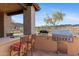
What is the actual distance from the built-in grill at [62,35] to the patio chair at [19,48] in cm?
61

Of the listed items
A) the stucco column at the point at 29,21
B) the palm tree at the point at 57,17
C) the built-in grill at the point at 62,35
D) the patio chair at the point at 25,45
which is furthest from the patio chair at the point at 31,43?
the palm tree at the point at 57,17

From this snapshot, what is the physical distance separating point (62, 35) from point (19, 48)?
0.90 m

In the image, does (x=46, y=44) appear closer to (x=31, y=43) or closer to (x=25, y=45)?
(x=31, y=43)

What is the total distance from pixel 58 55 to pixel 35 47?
49 centimetres

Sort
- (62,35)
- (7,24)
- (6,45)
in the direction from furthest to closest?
(7,24), (62,35), (6,45)

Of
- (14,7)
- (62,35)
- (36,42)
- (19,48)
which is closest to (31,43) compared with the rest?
(36,42)

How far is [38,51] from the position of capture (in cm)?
531

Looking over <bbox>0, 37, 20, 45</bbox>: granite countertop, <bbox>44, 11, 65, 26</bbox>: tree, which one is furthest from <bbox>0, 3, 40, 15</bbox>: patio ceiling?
<bbox>0, 37, 20, 45</bbox>: granite countertop

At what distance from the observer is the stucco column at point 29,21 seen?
533 centimetres

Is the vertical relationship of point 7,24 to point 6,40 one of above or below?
above

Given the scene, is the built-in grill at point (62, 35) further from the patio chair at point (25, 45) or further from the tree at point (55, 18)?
the patio chair at point (25, 45)

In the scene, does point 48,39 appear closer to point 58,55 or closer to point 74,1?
point 58,55

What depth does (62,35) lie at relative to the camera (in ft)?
17.5

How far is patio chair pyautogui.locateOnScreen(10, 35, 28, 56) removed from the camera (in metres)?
5.26
